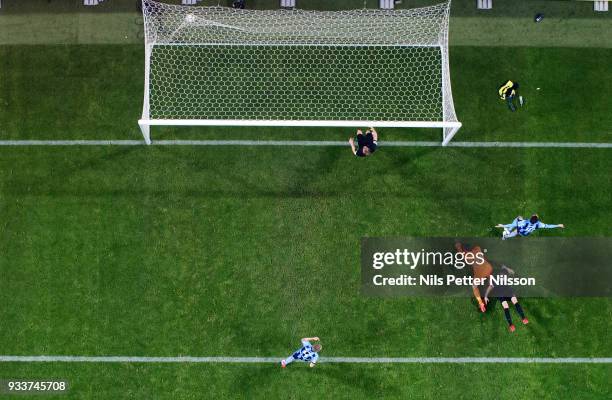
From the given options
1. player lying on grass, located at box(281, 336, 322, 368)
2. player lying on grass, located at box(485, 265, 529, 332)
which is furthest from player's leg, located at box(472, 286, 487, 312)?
player lying on grass, located at box(281, 336, 322, 368)

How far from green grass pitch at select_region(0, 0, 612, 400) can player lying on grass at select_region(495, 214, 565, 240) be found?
316 millimetres

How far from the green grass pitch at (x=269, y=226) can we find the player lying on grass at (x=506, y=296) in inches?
5.7

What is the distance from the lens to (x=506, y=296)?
8.84 meters

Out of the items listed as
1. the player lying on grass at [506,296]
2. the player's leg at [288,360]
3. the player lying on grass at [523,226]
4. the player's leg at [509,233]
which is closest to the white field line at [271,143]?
the player lying on grass at [523,226]

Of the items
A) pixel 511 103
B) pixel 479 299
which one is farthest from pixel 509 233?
pixel 511 103

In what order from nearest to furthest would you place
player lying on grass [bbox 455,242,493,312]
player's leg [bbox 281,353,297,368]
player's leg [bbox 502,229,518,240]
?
player's leg [bbox 281,353,297,368], player's leg [bbox 502,229,518,240], player lying on grass [bbox 455,242,493,312]

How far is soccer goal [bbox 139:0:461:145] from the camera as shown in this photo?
8.92 metres

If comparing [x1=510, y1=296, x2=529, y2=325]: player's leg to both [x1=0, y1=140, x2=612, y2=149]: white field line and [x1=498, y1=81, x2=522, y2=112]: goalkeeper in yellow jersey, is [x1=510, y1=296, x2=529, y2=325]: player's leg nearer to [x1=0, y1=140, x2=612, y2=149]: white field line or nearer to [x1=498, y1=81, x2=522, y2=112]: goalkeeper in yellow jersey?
[x1=0, y1=140, x2=612, y2=149]: white field line

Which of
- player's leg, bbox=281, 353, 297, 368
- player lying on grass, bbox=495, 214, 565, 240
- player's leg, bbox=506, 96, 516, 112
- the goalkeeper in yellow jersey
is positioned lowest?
player's leg, bbox=281, 353, 297, 368

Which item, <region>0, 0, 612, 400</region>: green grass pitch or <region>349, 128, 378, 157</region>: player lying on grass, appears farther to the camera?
<region>0, 0, 612, 400</region>: green grass pitch

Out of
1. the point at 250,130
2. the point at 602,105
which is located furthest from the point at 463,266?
the point at 250,130

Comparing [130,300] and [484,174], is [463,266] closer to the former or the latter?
[484,174]

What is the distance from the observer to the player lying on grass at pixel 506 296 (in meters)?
8.78

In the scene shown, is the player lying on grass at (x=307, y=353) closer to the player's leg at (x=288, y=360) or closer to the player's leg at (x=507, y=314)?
the player's leg at (x=288, y=360)
